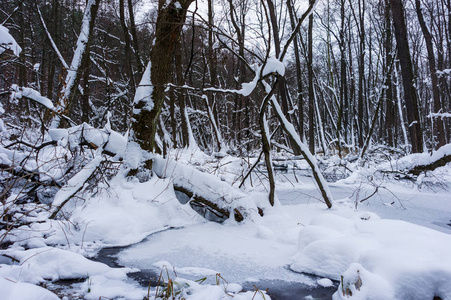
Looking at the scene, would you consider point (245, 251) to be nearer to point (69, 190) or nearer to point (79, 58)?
point (69, 190)

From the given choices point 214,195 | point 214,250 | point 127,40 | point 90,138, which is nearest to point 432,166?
point 214,195

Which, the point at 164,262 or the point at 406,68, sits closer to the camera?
the point at 164,262

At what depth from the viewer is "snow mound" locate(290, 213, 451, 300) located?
1.70 m

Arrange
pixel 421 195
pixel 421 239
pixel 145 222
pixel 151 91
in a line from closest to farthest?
pixel 421 239, pixel 145 222, pixel 151 91, pixel 421 195

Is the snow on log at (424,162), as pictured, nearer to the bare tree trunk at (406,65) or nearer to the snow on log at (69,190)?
the bare tree trunk at (406,65)

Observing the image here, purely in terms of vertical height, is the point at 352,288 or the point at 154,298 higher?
the point at 154,298

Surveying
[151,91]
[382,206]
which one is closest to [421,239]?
[382,206]

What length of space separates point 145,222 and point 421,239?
2519 millimetres

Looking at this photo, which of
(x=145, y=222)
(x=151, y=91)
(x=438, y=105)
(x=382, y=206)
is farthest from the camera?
(x=438, y=105)

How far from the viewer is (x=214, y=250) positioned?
8.83ft

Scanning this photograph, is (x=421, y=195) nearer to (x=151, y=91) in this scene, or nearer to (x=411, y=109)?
(x=411, y=109)

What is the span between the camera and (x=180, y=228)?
3.38m

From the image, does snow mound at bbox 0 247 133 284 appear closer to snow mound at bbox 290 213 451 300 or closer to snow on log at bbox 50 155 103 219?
snow on log at bbox 50 155 103 219

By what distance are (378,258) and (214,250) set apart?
1321 mm
